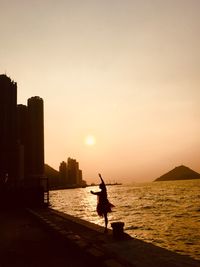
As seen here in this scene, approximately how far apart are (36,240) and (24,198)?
1893cm

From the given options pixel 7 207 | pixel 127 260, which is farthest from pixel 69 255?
pixel 7 207

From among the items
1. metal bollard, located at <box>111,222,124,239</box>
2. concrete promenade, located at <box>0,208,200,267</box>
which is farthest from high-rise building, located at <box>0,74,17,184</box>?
metal bollard, located at <box>111,222,124,239</box>

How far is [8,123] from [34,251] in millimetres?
183227

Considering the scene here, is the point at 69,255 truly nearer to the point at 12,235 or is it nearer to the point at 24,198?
the point at 12,235

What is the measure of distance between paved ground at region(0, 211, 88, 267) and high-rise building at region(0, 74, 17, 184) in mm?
151442

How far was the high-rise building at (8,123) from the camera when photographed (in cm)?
16444

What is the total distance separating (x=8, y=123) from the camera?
7357 inches

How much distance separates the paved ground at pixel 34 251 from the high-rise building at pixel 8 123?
151442 mm

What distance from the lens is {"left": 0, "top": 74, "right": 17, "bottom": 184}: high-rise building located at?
164438 mm

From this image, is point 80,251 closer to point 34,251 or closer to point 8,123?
point 34,251

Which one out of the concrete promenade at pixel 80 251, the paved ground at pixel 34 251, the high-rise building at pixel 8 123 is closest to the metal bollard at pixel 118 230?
the concrete promenade at pixel 80 251

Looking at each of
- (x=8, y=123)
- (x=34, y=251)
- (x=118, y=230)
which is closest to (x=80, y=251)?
(x=34, y=251)

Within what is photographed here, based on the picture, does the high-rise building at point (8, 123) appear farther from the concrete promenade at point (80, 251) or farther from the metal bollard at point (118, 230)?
the metal bollard at point (118, 230)

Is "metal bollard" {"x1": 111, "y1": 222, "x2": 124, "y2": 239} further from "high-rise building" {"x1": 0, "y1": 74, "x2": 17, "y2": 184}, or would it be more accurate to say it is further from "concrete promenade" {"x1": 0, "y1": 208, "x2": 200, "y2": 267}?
"high-rise building" {"x1": 0, "y1": 74, "x2": 17, "y2": 184}
